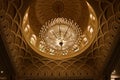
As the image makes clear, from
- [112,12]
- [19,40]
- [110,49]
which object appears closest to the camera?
[112,12]

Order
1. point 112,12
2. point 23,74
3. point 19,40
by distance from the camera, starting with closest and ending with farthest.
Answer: point 112,12
point 19,40
point 23,74

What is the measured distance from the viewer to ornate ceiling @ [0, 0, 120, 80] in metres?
16.8

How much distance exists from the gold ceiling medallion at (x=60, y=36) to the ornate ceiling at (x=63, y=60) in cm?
39

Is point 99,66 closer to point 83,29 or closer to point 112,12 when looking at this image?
point 83,29

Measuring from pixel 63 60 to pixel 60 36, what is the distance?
3558 mm

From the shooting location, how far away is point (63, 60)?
2111 cm

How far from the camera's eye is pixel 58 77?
21078mm

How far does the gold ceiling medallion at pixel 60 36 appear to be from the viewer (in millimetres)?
17781

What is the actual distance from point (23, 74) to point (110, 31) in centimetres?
738

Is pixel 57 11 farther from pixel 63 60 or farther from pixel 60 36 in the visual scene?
pixel 60 36

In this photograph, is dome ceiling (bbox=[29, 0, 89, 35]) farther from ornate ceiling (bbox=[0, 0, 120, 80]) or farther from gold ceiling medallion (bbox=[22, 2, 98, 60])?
gold ceiling medallion (bbox=[22, 2, 98, 60])

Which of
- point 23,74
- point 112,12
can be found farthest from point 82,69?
point 112,12

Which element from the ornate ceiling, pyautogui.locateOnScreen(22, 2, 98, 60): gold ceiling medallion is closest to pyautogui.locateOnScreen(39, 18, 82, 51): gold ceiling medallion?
pyautogui.locateOnScreen(22, 2, 98, 60): gold ceiling medallion

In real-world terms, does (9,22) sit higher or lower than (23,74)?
higher
